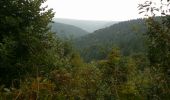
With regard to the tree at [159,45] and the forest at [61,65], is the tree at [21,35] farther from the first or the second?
the tree at [159,45]

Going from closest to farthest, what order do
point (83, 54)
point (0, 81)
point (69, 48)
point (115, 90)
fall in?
point (115, 90) < point (0, 81) < point (69, 48) < point (83, 54)

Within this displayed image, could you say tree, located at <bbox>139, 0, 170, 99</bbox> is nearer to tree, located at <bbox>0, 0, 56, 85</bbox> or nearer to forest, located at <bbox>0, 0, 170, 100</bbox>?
forest, located at <bbox>0, 0, 170, 100</bbox>

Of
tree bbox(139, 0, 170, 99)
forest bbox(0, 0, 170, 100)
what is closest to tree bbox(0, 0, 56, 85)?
forest bbox(0, 0, 170, 100)

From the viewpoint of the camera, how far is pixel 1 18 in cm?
1788

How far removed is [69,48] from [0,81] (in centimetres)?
5576

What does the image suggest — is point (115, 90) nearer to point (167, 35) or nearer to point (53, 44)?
point (167, 35)

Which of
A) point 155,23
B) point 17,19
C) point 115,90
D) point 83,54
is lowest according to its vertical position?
point 115,90

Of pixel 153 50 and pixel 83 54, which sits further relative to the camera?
pixel 83 54

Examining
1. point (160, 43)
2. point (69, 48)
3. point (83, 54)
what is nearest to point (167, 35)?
point (160, 43)

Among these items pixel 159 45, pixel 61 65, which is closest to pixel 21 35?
pixel 61 65

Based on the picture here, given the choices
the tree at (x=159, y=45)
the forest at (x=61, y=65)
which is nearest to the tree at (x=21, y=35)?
the forest at (x=61, y=65)

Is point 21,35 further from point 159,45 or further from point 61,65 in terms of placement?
point 159,45

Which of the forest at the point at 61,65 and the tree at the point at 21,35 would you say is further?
the tree at the point at 21,35

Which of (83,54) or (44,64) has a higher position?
(83,54)
